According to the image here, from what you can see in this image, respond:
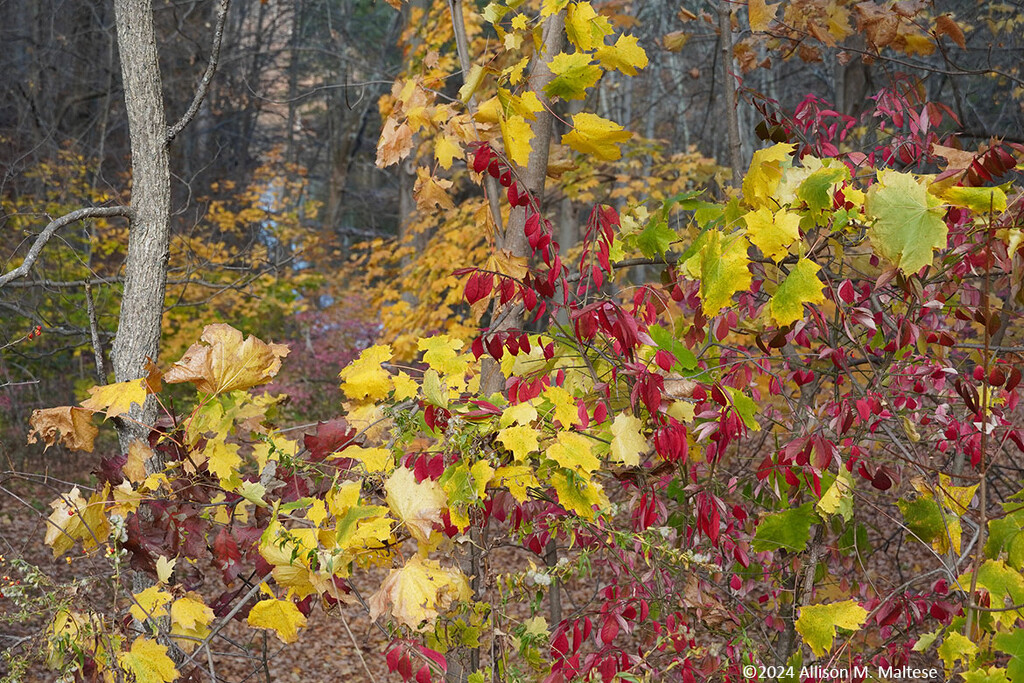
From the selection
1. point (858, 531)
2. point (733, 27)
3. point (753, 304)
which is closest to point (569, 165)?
point (753, 304)

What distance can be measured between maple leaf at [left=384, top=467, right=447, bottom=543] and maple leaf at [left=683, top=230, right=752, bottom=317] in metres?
0.68

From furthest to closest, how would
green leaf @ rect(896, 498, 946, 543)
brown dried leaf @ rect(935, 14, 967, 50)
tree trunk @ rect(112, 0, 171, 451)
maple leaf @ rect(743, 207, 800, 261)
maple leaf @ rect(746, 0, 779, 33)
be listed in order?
tree trunk @ rect(112, 0, 171, 451) < maple leaf @ rect(746, 0, 779, 33) < brown dried leaf @ rect(935, 14, 967, 50) < green leaf @ rect(896, 498, 946, 543) < maple leaf @ rect(743, 207, 800, 261)

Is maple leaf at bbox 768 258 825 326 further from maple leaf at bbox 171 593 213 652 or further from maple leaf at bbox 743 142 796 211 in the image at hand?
maple leaf at bbox 171 593 213 652

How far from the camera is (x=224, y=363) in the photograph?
1.72 meters

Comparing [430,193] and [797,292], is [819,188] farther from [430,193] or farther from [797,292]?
[430,193]

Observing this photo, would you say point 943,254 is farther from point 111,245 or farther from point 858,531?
point 111,245

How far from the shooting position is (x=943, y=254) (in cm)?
198

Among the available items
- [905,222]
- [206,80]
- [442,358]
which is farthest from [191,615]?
[206,80]

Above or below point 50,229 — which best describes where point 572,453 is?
below

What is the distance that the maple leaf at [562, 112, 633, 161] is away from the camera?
185 cm

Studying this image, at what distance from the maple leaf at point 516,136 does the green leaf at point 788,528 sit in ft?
3.91

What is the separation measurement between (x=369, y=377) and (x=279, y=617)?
0.59 m

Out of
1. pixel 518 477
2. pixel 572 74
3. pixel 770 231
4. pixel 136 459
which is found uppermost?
pixel 572 74

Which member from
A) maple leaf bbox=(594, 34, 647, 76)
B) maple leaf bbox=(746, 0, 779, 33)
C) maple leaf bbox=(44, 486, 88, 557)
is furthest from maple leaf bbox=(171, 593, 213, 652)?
maple leaf bbox=(746, 0, 779, 33)
